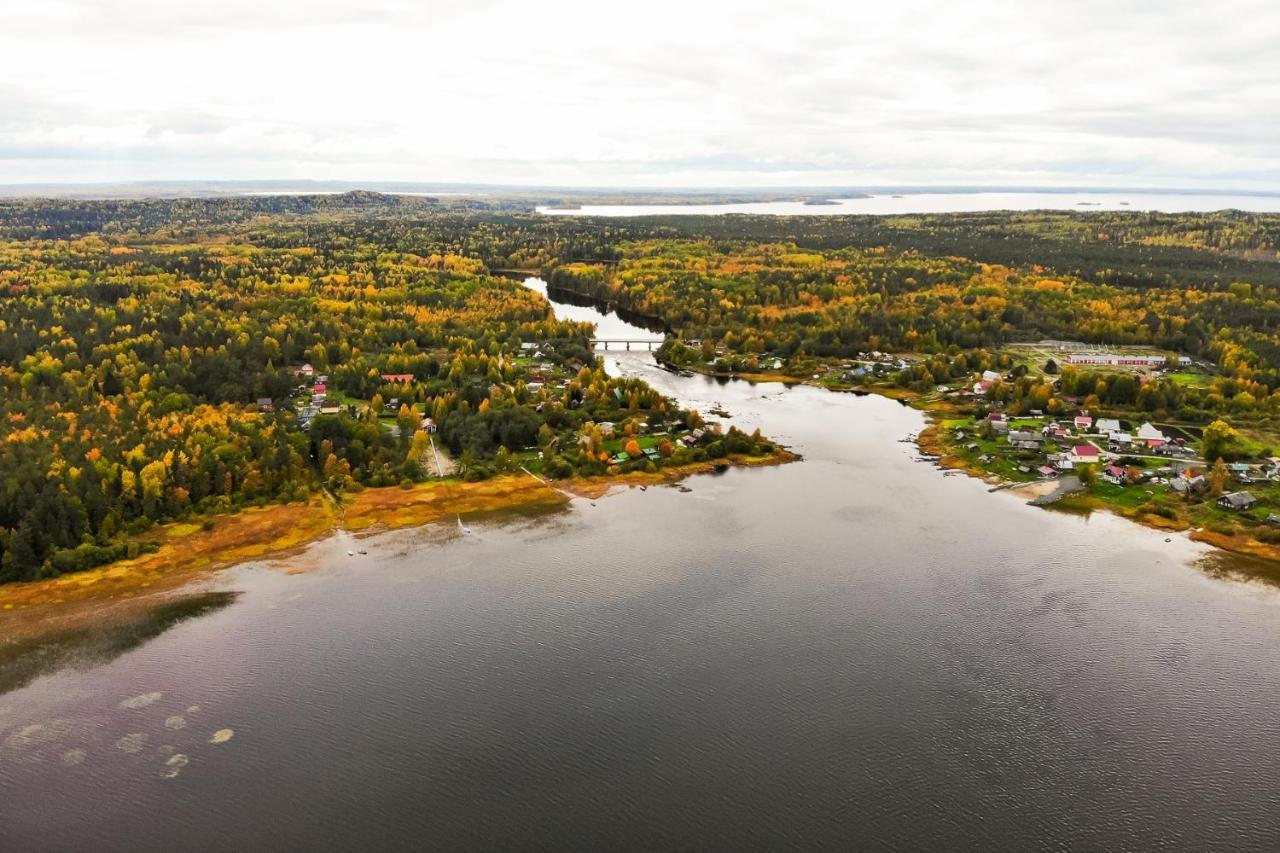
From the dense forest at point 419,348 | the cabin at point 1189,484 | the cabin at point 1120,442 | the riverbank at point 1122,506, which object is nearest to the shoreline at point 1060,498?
the riverbank at point 1122,506

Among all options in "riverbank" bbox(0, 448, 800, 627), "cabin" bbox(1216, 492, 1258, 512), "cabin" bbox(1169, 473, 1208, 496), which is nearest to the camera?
"riverbank" bbox(0, 448, 800, 627)

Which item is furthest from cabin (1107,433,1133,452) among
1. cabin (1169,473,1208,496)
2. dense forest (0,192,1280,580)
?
dense forest (0,192,1280,580)

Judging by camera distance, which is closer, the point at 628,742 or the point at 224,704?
the point at 628,742

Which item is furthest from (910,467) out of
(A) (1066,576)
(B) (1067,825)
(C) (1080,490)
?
(B) (1067,825)

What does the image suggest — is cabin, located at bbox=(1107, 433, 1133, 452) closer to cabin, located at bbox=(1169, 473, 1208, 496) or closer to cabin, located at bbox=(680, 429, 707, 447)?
cabin, located at bbox=(1169, 473, 1208, 496)

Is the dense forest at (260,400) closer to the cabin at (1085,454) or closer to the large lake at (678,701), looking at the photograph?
the large lake at (678,701)

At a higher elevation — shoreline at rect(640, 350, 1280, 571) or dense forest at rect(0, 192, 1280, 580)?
dense forest at rect(0, 192, 1280, 580)

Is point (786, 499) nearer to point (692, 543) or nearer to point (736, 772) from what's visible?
point (692, 543)
